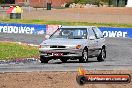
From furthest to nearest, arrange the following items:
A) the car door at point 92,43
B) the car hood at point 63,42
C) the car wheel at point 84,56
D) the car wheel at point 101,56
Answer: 1. the car wheel at point 101,56
2. the car door at point 92,43
3. the car wheel at point 84,56
4. the car hood at point 63,42

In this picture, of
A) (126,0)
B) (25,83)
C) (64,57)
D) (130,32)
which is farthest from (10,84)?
(126,0)

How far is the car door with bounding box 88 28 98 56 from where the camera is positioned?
22.4 m

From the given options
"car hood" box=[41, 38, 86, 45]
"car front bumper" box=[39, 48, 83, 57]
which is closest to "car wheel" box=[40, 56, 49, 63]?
"car front bumper" box=[39, 48, 83, 57]

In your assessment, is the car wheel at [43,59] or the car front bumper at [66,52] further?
the car wheel at [43,59]

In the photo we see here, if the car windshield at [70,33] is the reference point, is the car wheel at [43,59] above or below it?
below

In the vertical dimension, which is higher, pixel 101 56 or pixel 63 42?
pixel 63 42

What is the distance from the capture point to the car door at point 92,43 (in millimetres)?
22391

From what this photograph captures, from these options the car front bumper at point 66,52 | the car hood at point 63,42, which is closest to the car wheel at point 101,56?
the car hood at point 63,42

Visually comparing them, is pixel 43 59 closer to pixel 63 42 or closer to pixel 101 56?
pixel 63 42

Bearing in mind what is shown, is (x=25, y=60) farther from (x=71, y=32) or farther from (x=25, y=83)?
(x=25, y=83)

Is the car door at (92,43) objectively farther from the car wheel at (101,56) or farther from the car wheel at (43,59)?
the car wheel at (43,59)

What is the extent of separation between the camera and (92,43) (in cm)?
2262

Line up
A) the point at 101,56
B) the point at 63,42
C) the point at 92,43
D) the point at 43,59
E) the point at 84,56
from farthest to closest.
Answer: the point at 101,56 < the point at 92,43 < the point at 43,59 < the point at 84,56 < the point at 63,42

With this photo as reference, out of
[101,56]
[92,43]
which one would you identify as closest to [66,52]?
[92,43]
